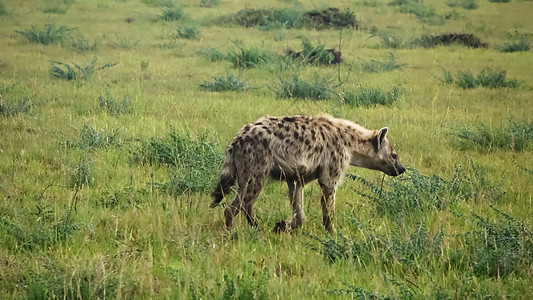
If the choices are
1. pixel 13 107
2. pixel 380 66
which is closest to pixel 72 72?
pixel 13 107

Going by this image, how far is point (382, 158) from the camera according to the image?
5484 millimetres

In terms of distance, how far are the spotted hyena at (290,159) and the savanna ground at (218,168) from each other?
0.21 meters

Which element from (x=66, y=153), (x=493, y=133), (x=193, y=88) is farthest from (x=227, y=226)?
(x=193, y=88)

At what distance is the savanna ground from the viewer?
3.87 meters

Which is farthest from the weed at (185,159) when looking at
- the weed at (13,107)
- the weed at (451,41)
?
the weed at (451,41)

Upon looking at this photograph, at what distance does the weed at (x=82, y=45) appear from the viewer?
46.1 ft

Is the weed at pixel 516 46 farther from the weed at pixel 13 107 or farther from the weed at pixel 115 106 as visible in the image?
the weed at pixel 13 107

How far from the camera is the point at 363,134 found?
544 centimetres

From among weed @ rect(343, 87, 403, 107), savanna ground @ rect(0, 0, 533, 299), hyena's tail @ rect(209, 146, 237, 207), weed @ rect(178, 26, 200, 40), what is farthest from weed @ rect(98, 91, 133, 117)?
weed @ rect(178, 26, 200, 40)

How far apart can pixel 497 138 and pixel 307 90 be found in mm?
3334

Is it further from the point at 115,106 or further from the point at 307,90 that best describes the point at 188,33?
the point at 115,106

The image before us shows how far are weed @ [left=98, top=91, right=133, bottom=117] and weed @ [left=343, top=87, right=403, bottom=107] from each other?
3.28 meters

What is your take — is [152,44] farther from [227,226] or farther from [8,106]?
[227,226]

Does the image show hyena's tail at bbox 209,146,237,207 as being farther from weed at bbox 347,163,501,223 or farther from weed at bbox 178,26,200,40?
weed at bbox 178,26,200,40
